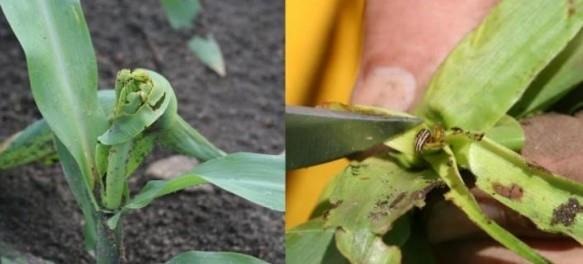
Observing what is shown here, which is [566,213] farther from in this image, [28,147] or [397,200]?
[28,147]

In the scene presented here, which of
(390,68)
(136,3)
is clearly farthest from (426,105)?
(136,3)

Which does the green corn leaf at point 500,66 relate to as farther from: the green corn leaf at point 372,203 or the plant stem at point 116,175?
the plant stem at point 116,175

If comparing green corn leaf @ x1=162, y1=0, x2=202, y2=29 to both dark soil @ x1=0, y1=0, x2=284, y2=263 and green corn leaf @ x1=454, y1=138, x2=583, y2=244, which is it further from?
green corn leaf @ x1=454, y1=138, x2=583, y2=244

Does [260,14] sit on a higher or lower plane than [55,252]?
higher

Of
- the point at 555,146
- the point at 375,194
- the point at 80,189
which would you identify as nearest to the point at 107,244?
the point at 80,189

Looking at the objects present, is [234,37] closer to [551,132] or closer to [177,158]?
[177,158]

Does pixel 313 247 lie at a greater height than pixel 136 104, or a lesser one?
lesser

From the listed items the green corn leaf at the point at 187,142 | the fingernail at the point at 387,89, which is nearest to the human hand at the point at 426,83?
the fingernail at the point at 387,89
